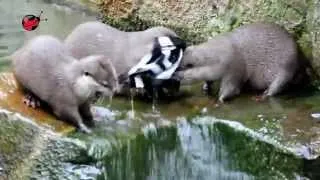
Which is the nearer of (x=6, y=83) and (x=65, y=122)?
(x=65, y=122)

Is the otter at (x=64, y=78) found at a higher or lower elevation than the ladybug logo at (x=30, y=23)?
higher

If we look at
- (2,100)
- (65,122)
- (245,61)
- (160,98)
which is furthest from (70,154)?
(245,61)

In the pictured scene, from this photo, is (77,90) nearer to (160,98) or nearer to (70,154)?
(70,154)

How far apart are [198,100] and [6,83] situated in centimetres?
135

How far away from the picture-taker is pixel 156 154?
527 cm

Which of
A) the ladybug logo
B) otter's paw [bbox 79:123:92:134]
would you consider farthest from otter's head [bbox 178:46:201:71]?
the ladybug logo

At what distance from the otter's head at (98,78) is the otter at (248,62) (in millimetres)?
915

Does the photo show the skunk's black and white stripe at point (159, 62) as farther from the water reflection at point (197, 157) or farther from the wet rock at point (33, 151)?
the wet rock at point (33, 151)

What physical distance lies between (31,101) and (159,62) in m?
0.96

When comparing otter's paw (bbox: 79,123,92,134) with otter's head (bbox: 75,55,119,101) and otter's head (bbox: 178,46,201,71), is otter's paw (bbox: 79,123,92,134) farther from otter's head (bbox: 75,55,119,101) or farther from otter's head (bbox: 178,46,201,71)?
otter's head (bbox: 178,46,201,71)

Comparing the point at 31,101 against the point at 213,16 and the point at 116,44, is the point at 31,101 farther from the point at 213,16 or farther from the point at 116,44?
the point at 213,16

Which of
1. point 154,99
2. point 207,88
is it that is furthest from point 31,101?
point 207,88

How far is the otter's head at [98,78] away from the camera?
16.4 feet

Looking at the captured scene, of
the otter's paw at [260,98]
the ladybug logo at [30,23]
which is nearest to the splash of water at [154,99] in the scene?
the otter's paw at [260,98]
